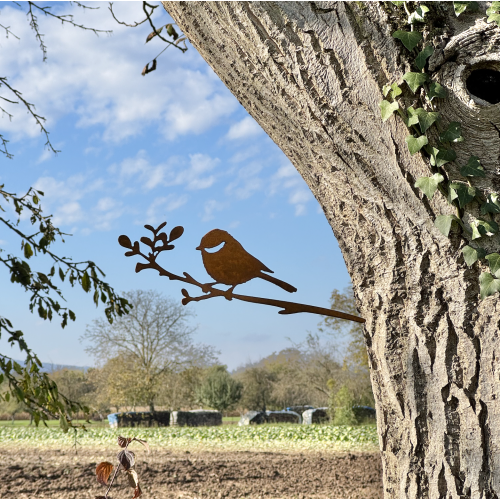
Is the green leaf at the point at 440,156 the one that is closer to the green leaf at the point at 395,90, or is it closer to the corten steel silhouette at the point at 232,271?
the green leaf at the point at 395,90

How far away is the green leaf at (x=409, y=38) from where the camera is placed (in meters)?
Result: 0.93

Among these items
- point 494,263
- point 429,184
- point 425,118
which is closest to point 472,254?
point 494,263

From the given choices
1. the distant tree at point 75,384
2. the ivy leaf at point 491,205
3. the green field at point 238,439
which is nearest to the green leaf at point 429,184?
the ivy leaf at point 491,205

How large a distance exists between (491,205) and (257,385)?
596 inches

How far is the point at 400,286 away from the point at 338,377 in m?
12.4

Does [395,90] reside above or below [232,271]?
above

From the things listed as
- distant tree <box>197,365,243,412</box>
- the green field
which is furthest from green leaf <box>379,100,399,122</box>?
distant tree <box>197,365,243,412</box>

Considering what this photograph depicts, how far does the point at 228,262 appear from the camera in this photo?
3.71ft

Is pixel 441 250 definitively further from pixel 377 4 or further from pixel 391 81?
pixel 377 4

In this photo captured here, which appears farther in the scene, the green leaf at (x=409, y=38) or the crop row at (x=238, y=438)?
the crop row at (x=238, y=438)

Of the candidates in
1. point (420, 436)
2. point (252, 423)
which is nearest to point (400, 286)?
point (420, 436)

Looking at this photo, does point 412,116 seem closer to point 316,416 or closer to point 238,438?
point 238,438

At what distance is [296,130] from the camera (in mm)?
1001

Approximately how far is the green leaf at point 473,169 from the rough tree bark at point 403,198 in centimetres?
2
